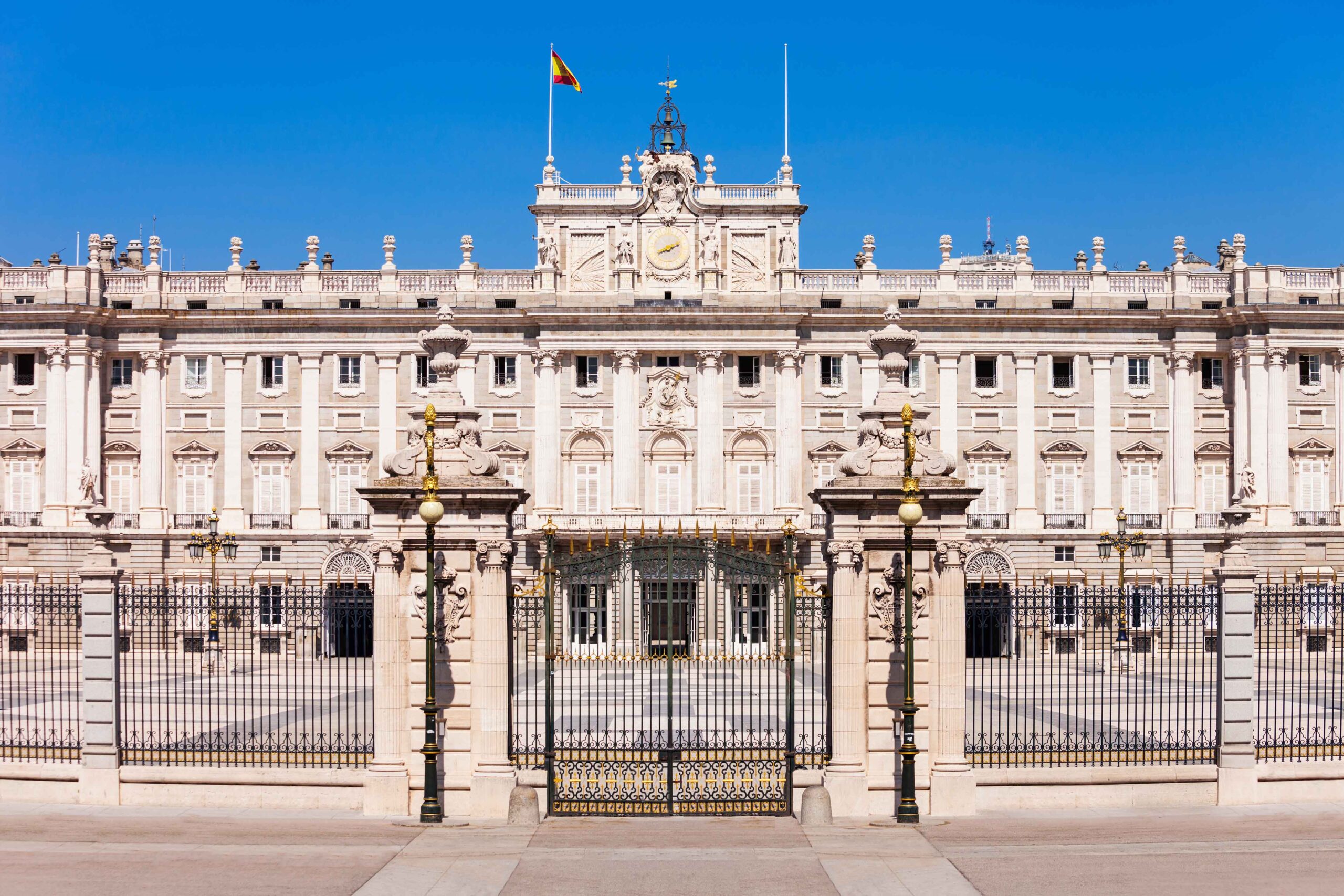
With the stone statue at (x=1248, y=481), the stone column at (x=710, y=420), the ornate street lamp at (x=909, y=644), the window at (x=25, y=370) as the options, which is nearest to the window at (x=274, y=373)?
the window at (x=25, y=370)

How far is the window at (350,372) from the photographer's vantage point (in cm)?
5972

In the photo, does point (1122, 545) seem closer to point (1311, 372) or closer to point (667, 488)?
point (1311, 372)

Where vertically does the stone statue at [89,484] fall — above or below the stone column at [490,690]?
above

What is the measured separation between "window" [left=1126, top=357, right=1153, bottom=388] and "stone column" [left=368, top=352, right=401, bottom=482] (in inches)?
1208

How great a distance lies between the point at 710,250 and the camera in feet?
193

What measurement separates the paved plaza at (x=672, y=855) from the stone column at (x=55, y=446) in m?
40.8

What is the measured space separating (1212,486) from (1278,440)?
319 cm

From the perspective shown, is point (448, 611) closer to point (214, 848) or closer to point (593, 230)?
point (214, 848)

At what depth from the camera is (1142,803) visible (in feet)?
65.5

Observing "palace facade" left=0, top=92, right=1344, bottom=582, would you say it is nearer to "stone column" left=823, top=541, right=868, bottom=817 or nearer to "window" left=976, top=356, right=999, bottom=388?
"window" left=976, top=356, right=999, bottom=388

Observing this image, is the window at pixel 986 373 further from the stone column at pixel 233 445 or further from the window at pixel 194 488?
the window at pixel 194 488

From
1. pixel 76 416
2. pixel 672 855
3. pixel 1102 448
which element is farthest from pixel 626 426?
pixel 672 855

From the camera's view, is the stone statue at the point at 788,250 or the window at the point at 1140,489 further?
the window at the point at 1140,489

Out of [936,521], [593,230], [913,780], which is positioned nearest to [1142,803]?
[913,780]
